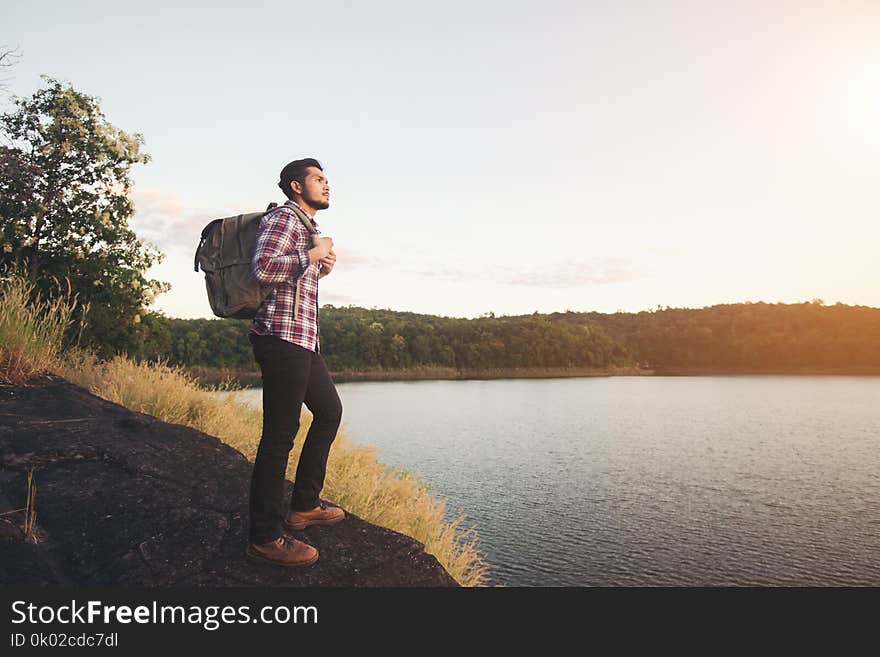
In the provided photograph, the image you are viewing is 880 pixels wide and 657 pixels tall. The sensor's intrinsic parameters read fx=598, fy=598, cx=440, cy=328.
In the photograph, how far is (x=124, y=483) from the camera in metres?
4.66

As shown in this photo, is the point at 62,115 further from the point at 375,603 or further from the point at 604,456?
the point at 604,456

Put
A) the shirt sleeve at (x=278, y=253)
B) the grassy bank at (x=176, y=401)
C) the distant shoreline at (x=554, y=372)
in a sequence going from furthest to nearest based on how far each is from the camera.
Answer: the distant shoreline at (x=554, y=372)
the grassy bank at (x=176, y=401)
the shirt sleeve at (x=278, y=253)

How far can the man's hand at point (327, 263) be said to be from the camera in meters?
3.66

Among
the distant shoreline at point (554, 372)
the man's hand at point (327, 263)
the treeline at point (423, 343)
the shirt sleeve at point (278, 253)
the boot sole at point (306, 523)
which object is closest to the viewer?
the shirt sleeve at point (278, 253)

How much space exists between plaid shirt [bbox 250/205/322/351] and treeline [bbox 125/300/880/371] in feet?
329

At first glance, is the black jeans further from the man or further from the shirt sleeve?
the shirt sleeve

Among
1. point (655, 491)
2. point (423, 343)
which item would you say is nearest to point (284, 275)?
point (655, 491)

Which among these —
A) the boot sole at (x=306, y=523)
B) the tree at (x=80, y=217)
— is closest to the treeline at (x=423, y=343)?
the tree at (x=80, y=217)

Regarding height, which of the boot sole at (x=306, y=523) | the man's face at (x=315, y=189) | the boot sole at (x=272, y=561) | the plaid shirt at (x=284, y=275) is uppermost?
the man's face at (x=315, y=189)

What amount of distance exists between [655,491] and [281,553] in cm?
1874

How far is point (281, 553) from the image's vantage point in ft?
11.7

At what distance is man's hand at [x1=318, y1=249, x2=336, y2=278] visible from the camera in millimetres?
3664

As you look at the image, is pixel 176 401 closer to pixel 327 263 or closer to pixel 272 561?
pixel 272 561

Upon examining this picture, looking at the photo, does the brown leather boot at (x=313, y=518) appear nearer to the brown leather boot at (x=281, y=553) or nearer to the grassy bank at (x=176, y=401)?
the brown leather boot at (x=281, y=553)
